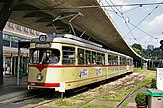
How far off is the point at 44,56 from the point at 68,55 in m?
1.21

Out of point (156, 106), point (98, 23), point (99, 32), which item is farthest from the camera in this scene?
point (99, 32)

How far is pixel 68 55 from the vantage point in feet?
50.3

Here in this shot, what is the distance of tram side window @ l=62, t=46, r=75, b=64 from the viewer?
15.0m

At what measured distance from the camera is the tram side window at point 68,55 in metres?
15.0

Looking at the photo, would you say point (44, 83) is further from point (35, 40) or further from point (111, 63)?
point (111, 63)

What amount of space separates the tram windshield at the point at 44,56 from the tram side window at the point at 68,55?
344 millimetres

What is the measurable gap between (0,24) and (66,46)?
20.3ft

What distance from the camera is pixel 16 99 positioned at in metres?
14.7

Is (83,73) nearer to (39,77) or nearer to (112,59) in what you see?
(39,77)

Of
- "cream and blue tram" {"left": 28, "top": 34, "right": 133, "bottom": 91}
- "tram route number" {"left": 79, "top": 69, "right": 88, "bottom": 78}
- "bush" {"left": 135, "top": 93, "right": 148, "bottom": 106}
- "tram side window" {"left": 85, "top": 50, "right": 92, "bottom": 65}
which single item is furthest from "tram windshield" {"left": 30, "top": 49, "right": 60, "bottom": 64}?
"bush" {"left": 135, "top": 93, "right": 148, "bottom": 106}

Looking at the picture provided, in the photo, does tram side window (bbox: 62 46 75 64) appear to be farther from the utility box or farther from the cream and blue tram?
the utility box

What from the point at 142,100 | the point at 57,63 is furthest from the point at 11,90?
the point at 142,100

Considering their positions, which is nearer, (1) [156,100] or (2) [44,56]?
(1) [156,100]

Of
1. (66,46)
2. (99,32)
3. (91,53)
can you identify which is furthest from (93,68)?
(99,32)
